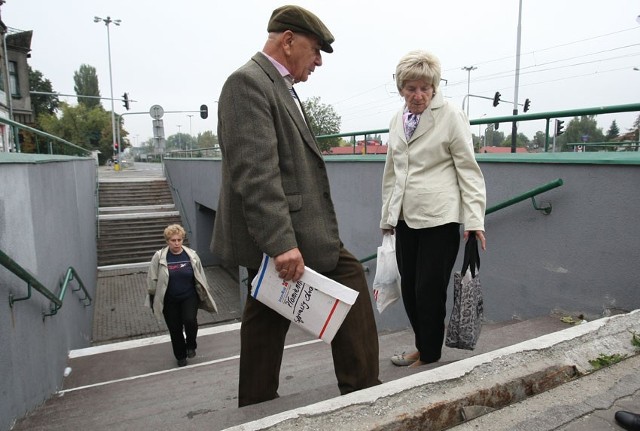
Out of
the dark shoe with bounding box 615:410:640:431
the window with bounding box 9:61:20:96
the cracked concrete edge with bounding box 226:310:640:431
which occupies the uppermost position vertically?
the window with bounding box 9:61:20:96

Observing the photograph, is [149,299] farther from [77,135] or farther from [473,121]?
[77,135]

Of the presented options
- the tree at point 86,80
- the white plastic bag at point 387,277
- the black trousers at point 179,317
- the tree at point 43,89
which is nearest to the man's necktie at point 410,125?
the white plastic bag at point 387,277

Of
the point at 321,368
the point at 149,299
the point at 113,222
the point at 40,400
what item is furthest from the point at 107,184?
the point at 321,368

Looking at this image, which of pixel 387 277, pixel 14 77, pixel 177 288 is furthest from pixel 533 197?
pixel 14 77

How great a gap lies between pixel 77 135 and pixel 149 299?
1882 inches

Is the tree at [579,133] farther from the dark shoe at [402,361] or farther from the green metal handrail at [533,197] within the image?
the dark shoe at [402,361]

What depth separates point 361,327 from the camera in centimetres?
193

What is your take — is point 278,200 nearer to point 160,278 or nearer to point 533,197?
point 533,197

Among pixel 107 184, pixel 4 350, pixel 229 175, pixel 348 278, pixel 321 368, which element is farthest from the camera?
pixel 107 184

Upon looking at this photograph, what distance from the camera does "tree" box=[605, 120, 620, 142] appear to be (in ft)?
10.3

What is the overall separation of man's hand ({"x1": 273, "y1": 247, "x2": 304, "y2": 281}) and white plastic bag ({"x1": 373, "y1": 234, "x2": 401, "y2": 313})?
0.99 metres

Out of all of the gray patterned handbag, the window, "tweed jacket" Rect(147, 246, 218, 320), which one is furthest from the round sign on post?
the gray patterned handbag

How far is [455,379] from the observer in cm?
171

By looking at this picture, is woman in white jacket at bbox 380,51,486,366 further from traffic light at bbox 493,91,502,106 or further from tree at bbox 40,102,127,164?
tree at bbox 40,102,127,164
